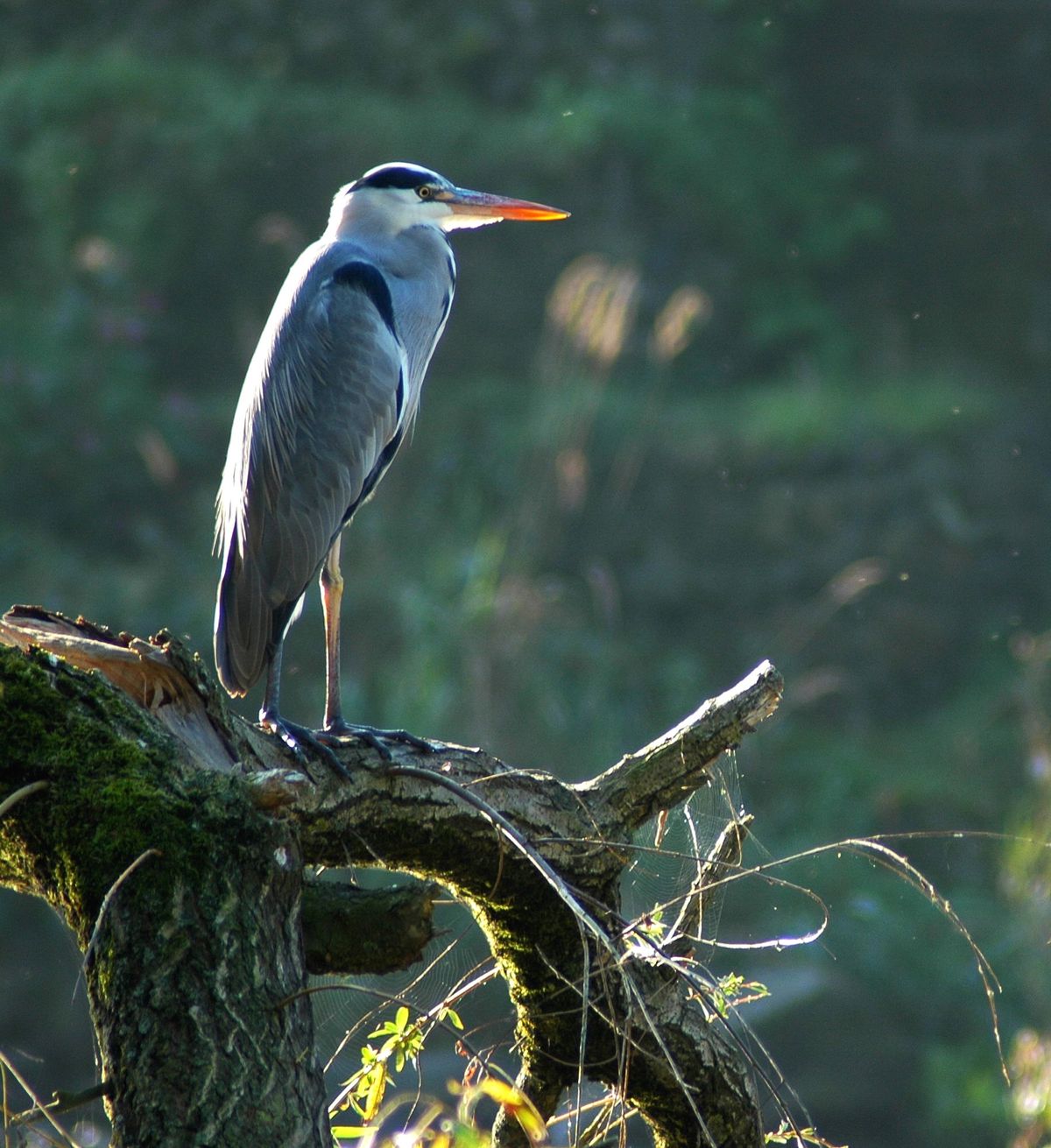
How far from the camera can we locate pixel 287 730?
6.69 feet

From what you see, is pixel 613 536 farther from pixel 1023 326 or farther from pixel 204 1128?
pixel 204 1128

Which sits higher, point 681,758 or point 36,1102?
point 36,1102

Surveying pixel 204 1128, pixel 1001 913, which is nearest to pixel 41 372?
pixel 1001 913

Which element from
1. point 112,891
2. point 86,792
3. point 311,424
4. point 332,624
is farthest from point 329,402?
point 112,891

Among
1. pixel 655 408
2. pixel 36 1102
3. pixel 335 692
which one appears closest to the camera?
pixel 36 1102

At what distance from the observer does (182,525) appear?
6.85m

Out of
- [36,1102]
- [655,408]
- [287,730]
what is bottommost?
[655,408]

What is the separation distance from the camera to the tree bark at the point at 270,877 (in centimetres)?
126

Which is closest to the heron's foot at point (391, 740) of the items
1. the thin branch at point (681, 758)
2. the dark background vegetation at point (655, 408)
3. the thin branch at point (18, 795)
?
the thin branch at point (681, 758)

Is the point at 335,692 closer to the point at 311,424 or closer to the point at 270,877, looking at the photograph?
the point at 311,424

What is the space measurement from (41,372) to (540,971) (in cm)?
532

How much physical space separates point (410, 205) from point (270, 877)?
1.92 m

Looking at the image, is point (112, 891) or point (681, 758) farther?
point (681, 758)

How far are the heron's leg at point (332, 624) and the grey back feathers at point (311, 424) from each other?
110mm
